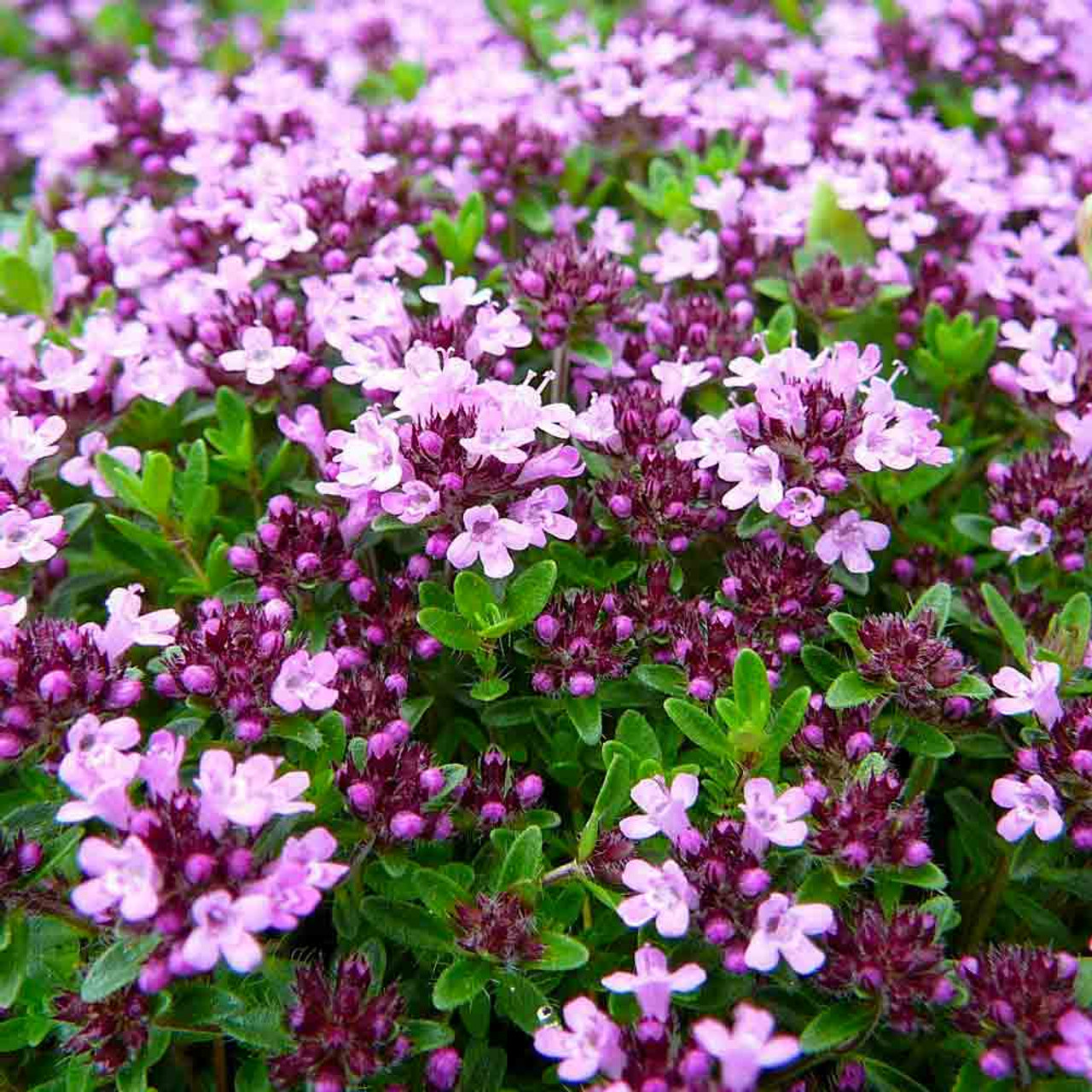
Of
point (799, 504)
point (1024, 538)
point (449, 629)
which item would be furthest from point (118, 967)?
point (1024, 538)

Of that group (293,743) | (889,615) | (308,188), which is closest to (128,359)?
(308,188)

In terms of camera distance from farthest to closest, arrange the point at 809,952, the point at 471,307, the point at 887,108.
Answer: the point at 887,108 < the point at 471,307 < the point at 809,952

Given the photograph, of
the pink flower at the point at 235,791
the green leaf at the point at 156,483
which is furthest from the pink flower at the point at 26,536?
the pink flower at the point at 235,791

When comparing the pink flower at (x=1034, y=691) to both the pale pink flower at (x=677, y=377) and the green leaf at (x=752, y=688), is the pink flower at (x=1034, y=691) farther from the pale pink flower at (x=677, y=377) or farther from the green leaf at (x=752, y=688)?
the pale pink flower at (x=677, y=377)

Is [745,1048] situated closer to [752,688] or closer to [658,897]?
[658,897]

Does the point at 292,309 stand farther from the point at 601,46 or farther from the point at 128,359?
the point at 601,46

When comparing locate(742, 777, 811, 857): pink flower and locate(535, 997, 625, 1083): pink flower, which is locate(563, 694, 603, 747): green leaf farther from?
locate(535, 997, 625, 1083): pink flower
